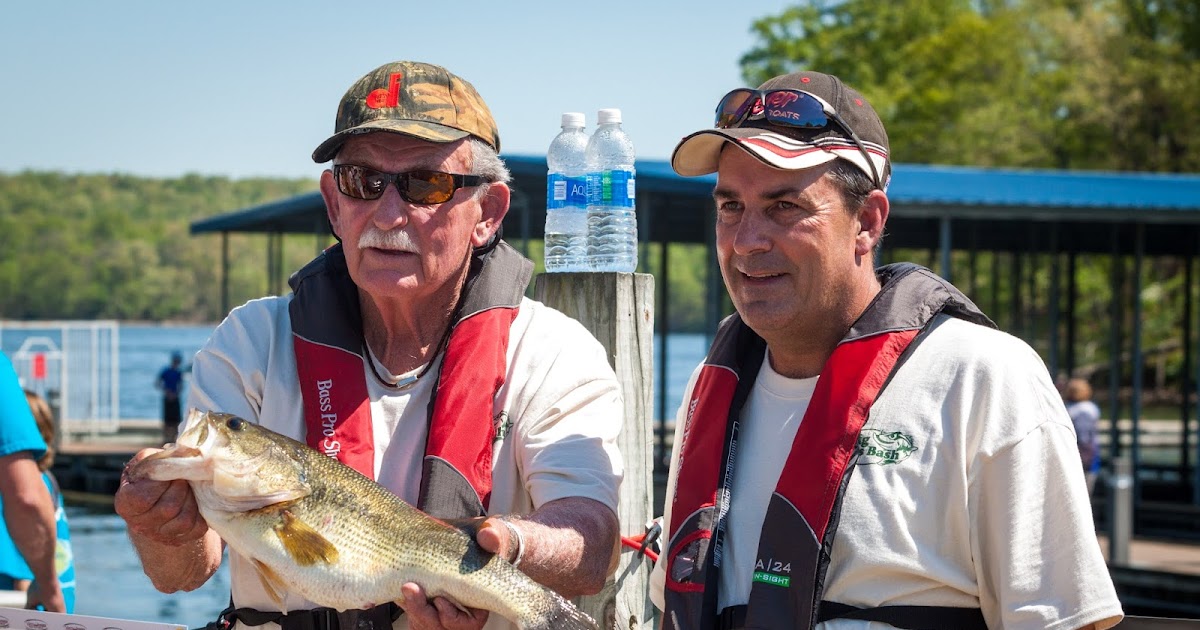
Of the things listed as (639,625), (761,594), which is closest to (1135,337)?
(639,625)

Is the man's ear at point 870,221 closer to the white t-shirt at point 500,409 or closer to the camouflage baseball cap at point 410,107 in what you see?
the white t-shirt at point 500,409

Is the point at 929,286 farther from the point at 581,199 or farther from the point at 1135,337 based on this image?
the point at 1135,337

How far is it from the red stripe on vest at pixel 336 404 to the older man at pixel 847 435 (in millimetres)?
847

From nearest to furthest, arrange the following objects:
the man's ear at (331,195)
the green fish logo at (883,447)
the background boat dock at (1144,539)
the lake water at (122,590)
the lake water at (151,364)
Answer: the green fish logo at (883,447)
the man's ear at (331,195)
the background boat dock at (1144,539)
the lake water at (122,590)
the lake water at (151,364)

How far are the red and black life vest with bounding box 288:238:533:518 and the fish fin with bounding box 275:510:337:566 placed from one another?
310 millimetres

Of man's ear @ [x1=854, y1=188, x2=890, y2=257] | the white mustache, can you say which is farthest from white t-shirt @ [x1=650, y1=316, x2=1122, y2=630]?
the white mustache

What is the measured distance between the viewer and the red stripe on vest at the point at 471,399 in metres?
3.21

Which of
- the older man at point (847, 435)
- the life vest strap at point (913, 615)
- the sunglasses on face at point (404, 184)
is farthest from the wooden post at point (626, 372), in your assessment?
the life vest strap at point (913, 615)

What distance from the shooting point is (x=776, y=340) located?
318cm

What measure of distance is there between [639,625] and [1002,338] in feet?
6.04

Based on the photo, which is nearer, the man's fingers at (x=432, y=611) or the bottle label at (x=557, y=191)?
the man's fingers at (x=432, y=611)

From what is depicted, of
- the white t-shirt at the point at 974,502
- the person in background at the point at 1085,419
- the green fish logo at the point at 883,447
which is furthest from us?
the person in background at the point at 1085,419

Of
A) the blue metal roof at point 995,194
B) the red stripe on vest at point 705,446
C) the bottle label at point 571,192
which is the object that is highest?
the blue metal roof at point 995,194

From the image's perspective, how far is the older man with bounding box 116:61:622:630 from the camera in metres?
3.24
